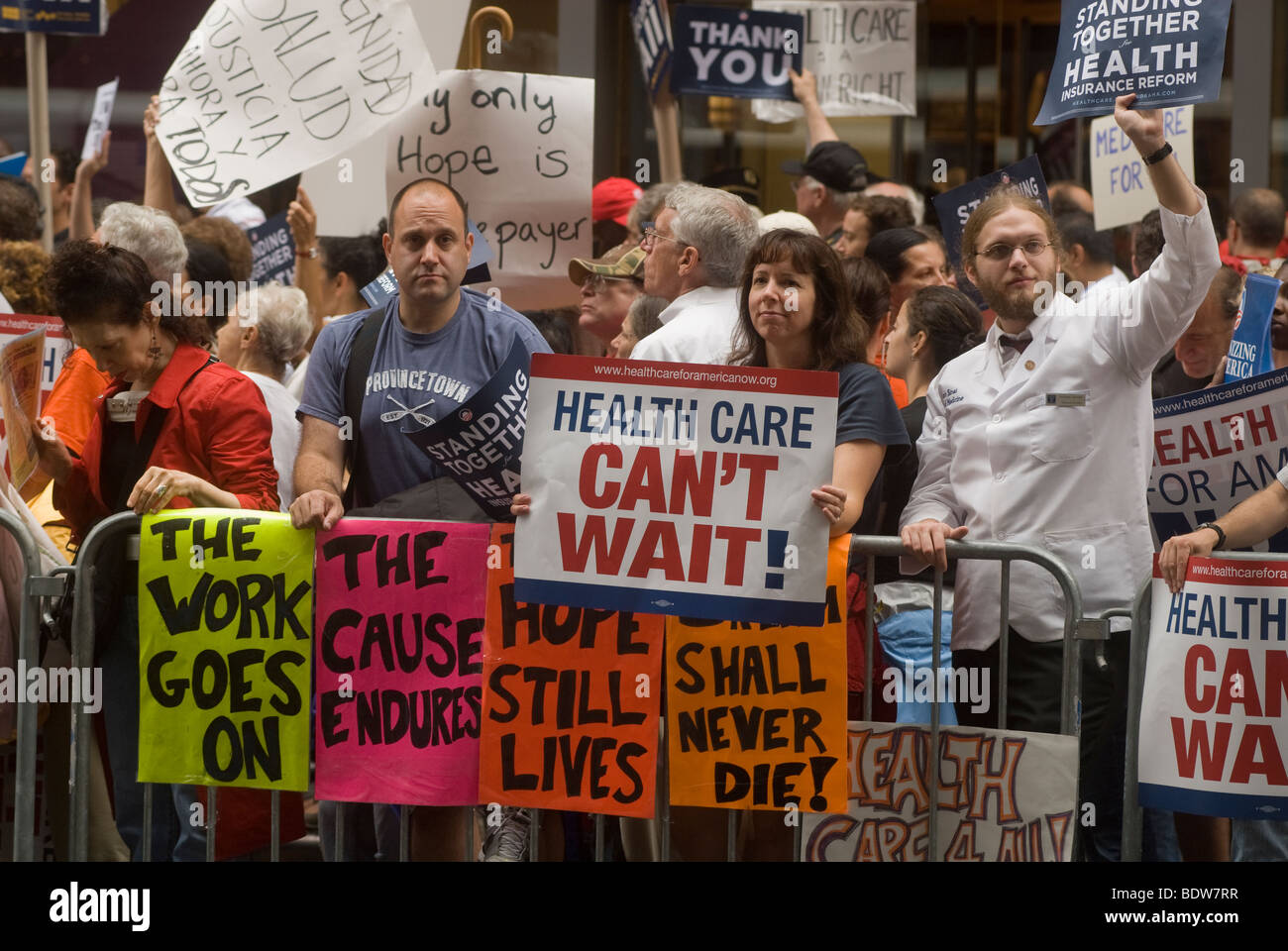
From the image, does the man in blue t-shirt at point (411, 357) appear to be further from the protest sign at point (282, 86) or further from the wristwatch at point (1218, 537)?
the wristwatch at point (1218, 537)

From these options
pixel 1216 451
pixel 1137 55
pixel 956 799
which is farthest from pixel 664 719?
pixel 1137 55

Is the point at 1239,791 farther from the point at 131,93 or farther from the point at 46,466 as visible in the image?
the point at 131,93

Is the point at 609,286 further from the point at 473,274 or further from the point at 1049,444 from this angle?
the point at 1049,444

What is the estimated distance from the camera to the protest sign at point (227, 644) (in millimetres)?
4668

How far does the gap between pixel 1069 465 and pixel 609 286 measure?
2507 mm

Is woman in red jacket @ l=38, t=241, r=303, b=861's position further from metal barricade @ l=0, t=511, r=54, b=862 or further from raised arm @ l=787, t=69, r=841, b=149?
raised arm @ l=787, t=69, r=841, b=149

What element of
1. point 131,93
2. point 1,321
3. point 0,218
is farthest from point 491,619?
point 131,93

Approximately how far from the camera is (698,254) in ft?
19.7

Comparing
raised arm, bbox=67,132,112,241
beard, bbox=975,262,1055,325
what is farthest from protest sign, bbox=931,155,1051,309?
raised arm, bbox=67,132,112,241

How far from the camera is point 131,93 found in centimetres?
1268

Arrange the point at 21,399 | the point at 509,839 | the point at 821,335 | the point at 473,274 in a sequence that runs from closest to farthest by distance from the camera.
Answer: the point at 821,335 → the point at 21,399 → the point at 509,839 → the point at 473,274

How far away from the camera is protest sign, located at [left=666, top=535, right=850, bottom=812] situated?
177 inches

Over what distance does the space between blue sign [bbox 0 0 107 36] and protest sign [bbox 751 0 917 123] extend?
3606 mm

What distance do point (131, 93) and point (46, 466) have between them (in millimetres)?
8247
